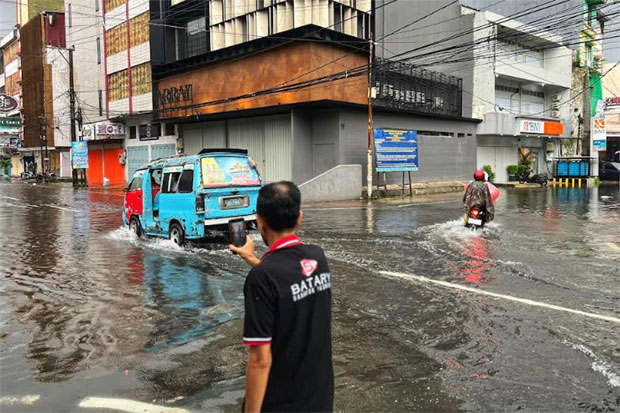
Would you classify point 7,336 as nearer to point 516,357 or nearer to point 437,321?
point 437,321

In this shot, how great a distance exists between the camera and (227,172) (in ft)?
36.5

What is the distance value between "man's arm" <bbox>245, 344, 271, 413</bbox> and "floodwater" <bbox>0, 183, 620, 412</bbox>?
1.74 metres

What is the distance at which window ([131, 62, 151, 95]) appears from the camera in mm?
35375

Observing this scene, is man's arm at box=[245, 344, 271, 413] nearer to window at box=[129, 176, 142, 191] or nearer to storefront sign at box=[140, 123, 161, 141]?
window at box=[129, 176, 142, 191]

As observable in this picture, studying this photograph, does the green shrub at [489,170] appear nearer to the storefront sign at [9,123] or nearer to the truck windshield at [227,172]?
the truck windshield at [227,172]

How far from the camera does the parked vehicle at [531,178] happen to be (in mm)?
36625

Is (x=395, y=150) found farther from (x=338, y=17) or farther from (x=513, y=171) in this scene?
(x=513, y=171)

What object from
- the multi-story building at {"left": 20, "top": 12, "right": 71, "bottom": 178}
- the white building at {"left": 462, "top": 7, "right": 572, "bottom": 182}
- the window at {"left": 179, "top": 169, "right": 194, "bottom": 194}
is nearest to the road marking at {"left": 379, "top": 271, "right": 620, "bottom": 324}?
the window at {"left": 179, "top": 169, "right": 194, "bottom": 194}

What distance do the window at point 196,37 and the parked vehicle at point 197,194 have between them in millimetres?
21380

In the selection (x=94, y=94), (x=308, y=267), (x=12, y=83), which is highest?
(x=12, y=83)

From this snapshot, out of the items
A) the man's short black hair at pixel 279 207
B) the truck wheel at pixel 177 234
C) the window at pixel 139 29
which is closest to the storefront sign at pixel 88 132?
the window at pixel 139 29

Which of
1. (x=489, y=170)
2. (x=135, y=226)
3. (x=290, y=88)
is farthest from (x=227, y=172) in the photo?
(x=489, y=170)

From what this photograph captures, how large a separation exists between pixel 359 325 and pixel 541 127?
36.9 metres

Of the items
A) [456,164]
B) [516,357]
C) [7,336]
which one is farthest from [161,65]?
[516,357]
